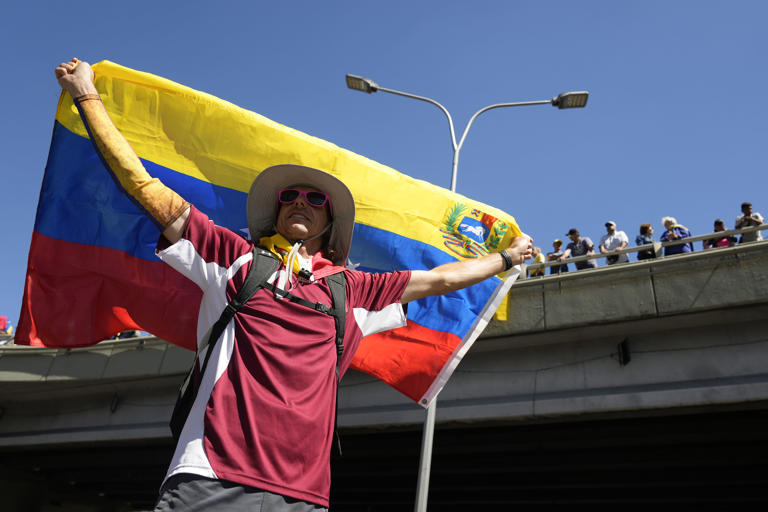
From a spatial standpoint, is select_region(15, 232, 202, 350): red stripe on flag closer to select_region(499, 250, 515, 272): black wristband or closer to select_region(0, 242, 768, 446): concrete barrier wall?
select_region(499, 250, 515, 272): black wristband

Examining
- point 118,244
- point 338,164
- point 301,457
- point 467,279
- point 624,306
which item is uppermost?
point 624,306

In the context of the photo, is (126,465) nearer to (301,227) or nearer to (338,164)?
(338,164)

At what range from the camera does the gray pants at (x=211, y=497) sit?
90.8 inches

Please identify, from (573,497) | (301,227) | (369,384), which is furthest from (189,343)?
(573,497)

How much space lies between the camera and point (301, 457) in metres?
2.53

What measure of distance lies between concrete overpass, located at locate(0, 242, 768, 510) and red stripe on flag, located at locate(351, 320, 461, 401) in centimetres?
474

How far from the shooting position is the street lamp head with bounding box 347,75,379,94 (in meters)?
13.9

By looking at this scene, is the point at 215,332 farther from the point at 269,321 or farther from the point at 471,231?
the point at 471,231

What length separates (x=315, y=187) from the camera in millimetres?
3537

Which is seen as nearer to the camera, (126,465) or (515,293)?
(515,293)

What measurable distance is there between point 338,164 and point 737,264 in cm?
628

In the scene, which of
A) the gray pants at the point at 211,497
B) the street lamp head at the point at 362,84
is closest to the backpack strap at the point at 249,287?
the gray pants at the point at 211,497

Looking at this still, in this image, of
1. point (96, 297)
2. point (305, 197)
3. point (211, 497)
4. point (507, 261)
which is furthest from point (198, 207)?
point (211, 497)

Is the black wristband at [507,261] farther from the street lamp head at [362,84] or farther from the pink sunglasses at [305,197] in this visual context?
the street lamp head at [362,84]
